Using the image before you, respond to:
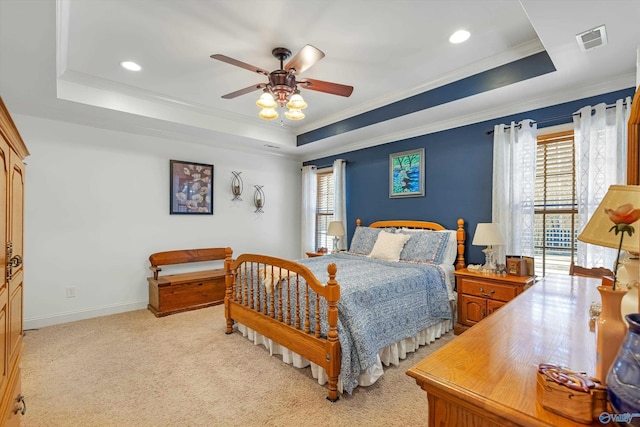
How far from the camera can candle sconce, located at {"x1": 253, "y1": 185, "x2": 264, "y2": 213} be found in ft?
17.9

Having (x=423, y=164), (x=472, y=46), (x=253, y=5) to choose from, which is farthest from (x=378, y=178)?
(x=253, y=5)

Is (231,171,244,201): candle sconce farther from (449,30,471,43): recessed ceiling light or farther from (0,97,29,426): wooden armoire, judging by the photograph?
(449,30,471,43): recessed ceiling light

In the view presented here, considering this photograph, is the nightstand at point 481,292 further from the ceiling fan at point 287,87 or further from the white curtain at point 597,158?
the ceiling fan at point 287,87

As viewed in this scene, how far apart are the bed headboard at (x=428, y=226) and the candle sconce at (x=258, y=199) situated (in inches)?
70.9

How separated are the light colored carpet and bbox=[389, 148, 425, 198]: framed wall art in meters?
1.97

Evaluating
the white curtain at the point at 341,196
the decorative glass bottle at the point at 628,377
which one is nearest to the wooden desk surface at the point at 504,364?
the decorative glass bottle at the point at 628,377

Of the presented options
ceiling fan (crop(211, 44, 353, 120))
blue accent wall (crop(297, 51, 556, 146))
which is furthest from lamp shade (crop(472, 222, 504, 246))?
ceiling fan (crop(211, 44, 353, 120))

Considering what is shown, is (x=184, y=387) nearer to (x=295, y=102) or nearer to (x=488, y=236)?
(x=295, y=102)

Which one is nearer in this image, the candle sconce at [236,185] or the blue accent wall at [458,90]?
the blue accent wall at [458,90]

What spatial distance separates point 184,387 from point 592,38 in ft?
12.7

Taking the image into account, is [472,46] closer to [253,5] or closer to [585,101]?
[585,101]

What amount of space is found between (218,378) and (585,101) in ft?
13.7

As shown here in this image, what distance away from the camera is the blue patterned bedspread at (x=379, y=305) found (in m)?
2.18

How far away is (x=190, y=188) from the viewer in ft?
15.3
